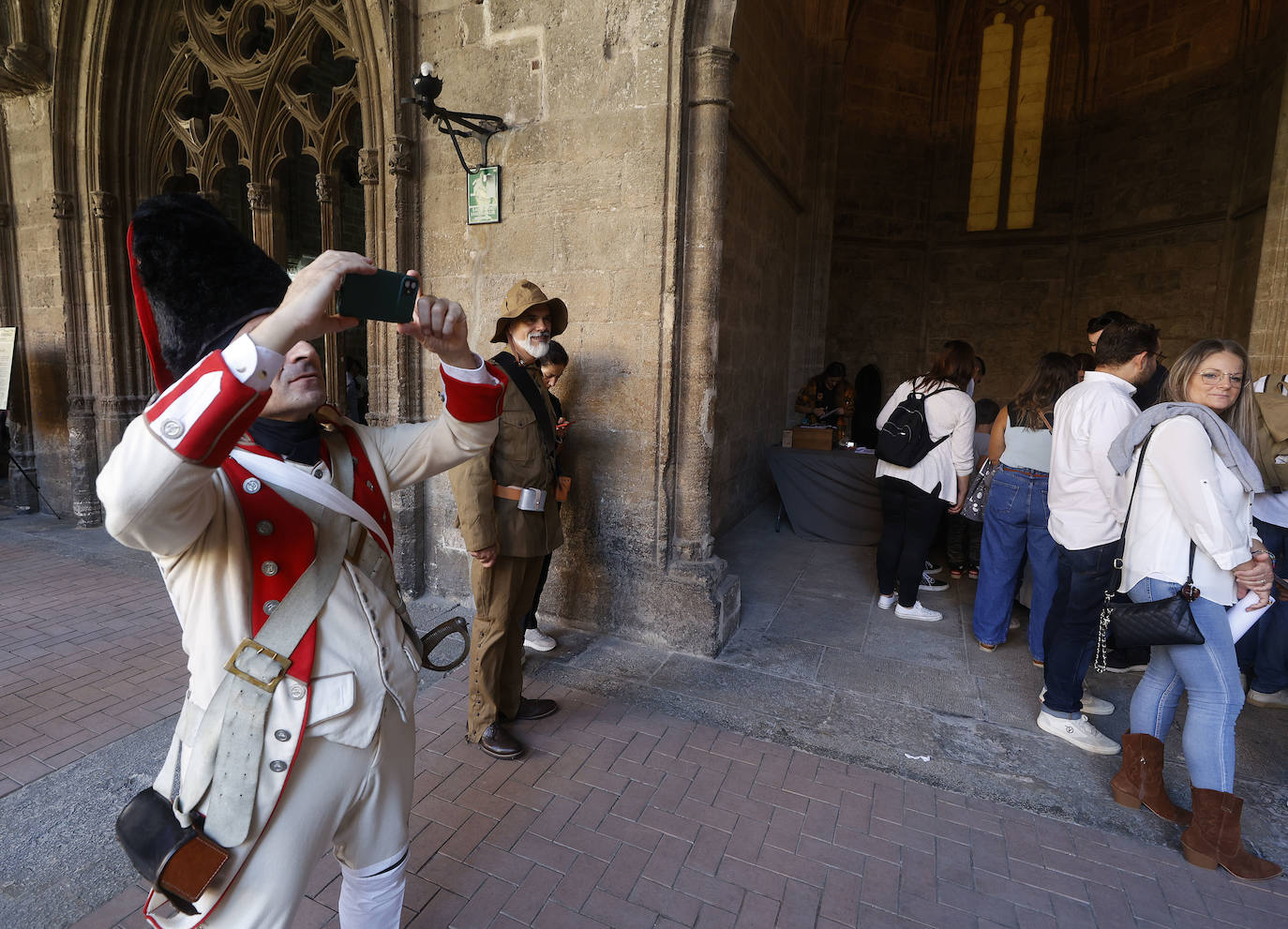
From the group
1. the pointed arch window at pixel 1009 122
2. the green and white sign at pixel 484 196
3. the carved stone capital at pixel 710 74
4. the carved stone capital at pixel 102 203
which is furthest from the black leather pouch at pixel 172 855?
the pointed arch window at pixel 1009 122

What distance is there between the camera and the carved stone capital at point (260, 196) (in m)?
6.21

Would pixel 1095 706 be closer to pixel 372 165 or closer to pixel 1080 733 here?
pixel 1080 733

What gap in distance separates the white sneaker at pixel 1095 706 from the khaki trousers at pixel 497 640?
2.64 metres

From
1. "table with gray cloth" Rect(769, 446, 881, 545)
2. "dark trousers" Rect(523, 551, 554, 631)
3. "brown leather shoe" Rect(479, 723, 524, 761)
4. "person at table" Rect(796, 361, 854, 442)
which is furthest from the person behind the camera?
"person at table" Rect(796, 361, 854, 442)

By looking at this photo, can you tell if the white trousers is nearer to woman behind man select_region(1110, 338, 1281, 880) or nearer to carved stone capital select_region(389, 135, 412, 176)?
woman behind man select_region(1110, 338, 1281, 880)

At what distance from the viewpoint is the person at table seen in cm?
801

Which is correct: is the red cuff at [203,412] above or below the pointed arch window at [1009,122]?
below

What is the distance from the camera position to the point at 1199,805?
2.55 metres

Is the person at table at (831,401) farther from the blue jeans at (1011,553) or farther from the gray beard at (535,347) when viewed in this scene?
the gray beard at (535,347)

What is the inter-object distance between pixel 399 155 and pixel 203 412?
4.07m

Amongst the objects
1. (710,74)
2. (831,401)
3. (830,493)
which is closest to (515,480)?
(710,74)

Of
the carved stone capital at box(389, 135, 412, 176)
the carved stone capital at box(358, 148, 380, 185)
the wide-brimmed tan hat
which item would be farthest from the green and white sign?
the wide-brimmed tan hat

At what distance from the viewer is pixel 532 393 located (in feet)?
11.0

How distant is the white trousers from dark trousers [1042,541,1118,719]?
307 cm
